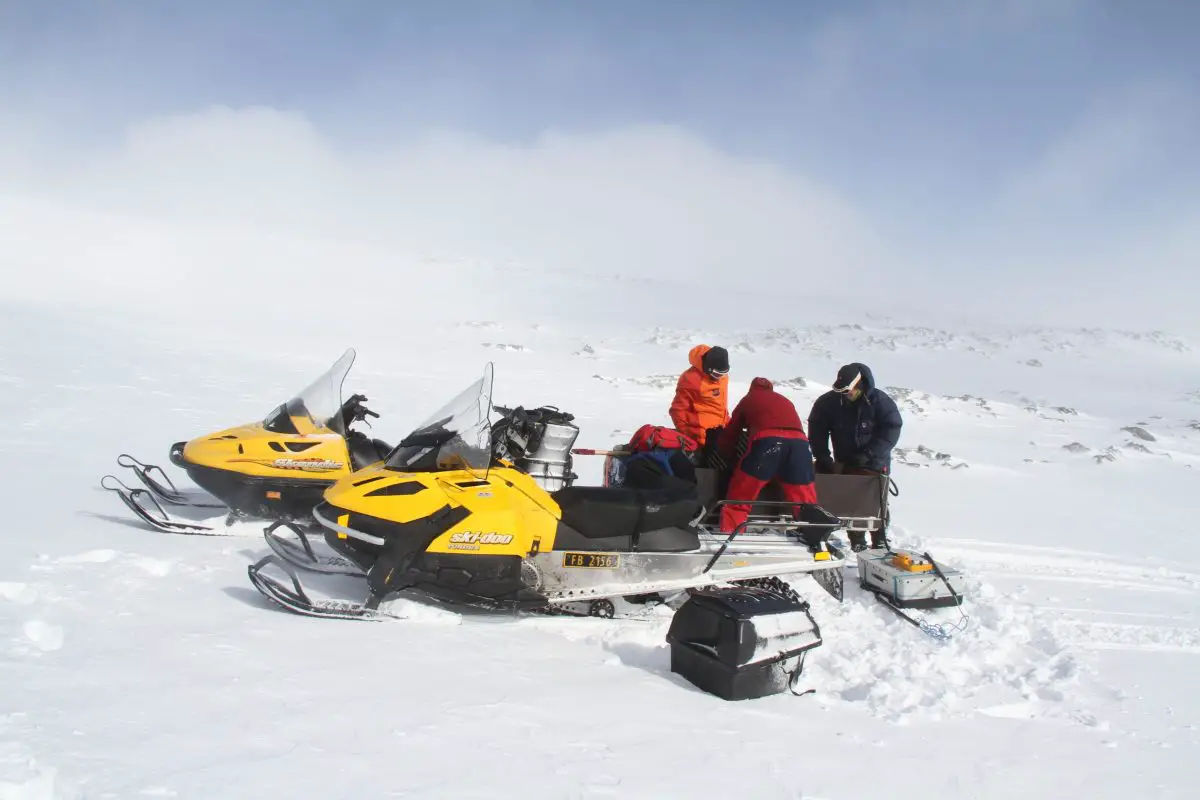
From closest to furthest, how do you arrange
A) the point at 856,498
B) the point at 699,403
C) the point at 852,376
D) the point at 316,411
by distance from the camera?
the point at 316,411 < the point at 856,498 < the point at 852,376 < the point at 699,403

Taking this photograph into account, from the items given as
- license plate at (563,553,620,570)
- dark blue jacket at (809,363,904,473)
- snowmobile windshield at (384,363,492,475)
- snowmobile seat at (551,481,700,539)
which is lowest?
license plate at (563,553,620,570)

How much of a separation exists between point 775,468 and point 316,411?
3.14m

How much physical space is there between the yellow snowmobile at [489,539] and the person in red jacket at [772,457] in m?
0.64

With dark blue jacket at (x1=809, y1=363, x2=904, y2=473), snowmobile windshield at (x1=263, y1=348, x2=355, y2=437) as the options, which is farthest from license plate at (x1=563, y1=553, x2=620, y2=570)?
dark blue jacket at (x1=809, y1=363, x2=904, y2=473)

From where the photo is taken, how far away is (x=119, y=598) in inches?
142

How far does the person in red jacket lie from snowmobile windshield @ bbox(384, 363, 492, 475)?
176 centimetres

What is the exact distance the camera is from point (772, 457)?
17.0 ft

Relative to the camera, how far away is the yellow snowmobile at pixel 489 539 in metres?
3.97

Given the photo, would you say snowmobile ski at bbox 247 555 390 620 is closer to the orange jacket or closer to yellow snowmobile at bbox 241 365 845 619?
yellow snowmobile at bbox 241 365 845 619

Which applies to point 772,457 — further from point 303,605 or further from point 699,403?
point 303,605

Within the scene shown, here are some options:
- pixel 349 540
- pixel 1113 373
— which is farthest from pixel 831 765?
pixel 1113 373

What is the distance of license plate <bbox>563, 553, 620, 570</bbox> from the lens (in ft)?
13.7

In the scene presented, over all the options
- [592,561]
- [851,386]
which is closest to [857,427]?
[851,386]

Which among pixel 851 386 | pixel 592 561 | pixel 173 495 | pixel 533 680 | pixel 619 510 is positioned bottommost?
pixel 533 680
